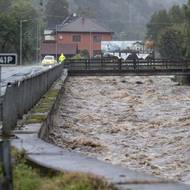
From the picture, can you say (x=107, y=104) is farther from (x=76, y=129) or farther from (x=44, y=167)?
(x=44, y=167)

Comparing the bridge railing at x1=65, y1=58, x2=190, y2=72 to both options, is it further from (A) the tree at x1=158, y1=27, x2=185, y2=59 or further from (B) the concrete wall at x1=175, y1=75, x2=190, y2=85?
(A) the tree at x1=158, y1=27, x2=185, y2=59

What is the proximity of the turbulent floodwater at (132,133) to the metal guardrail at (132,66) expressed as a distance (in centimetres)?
2557

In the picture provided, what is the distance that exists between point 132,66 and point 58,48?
89.7m

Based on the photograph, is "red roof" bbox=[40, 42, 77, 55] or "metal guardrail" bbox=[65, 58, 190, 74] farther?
"red roof" bbox=[40, 42, 77, 55]

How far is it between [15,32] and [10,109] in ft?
331

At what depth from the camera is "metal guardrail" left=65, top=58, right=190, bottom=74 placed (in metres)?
65.3

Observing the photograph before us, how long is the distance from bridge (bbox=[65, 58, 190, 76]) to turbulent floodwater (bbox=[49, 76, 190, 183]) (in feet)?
81.5

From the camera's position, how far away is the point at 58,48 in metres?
157

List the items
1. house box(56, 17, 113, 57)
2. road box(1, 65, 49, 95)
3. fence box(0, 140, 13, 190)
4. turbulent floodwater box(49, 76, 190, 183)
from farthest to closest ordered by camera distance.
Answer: house box(56, 17, 113, 57), road box(1, 65, 49, 95), turbulent floodwater box(49, 76, 190, 183), fence box(0, 140, 13, 190)

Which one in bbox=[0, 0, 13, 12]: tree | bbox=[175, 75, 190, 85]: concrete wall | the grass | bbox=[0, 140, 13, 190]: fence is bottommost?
bbox=[175, 75, 190, 85]: concrete wall

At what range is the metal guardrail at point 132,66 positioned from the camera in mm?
65312

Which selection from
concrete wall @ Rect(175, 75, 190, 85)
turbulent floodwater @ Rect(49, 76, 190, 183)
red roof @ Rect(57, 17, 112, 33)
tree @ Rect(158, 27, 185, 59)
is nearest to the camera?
turbulent floodwater @ Rect(49, 76, 190, 183)

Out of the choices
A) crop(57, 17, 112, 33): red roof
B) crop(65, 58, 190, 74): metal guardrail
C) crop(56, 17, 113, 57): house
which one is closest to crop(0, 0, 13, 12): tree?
crop(56, 17, 113, 57): house

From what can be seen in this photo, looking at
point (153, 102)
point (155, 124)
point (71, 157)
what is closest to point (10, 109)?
point (71, 157)
